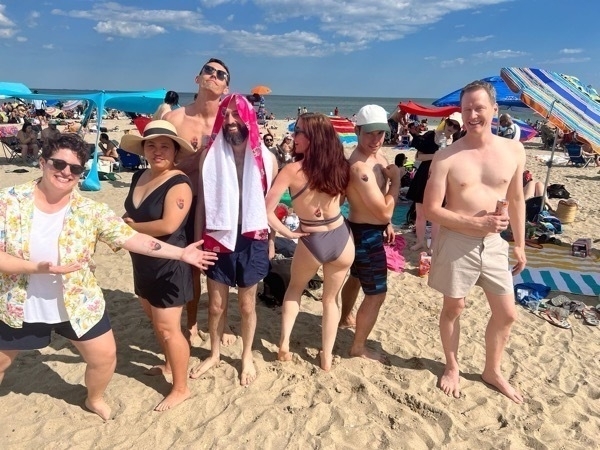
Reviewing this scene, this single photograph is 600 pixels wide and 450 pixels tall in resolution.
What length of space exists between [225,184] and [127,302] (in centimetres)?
244

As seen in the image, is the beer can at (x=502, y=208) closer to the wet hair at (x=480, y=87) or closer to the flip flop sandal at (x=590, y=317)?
the wet hair at (x=480, y=87)

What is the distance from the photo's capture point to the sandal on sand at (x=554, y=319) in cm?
435

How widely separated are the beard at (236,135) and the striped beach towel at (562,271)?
4.09 meters

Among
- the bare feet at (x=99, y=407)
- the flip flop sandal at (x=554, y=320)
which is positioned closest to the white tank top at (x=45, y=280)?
the bare feet at (x=99, y=407)

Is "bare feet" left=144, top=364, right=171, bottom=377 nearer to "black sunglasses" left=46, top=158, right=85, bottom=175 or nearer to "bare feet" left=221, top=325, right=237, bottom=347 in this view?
"bare feet" left=221, top=325, right=237, bottom=347

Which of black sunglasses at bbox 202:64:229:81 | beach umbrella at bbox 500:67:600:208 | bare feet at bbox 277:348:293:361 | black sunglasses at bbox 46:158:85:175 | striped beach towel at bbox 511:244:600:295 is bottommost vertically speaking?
bare feet at bbox 277:348:293:361

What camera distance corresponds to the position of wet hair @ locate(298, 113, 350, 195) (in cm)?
279

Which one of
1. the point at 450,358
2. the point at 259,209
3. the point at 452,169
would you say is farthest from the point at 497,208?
the point at 259,209

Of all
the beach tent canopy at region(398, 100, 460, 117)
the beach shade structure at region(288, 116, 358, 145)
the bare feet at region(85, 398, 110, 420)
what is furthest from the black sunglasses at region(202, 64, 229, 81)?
the beach shade structure at region(288, 116, 358, 145)

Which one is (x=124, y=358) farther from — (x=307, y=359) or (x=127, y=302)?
(x=307, y=359)

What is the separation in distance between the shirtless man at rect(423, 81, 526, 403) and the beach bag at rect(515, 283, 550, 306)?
196 cm

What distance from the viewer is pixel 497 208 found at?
108 inches

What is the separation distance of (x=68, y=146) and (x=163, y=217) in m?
0.62

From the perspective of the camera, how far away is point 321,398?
10.2 feet
